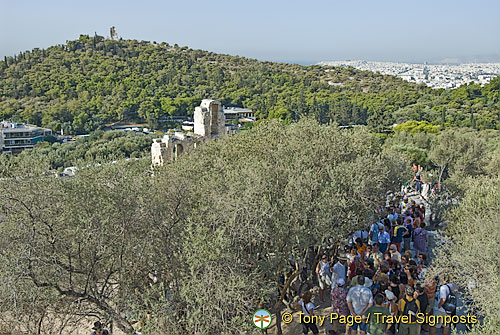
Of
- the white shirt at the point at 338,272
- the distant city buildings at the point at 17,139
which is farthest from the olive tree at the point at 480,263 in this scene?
the distant city buildings at the point at 17,139

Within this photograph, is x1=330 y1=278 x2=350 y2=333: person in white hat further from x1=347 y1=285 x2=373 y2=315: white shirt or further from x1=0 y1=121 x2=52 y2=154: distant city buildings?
x1=0 y1=121 x2=52 y2=154: distant city buildings

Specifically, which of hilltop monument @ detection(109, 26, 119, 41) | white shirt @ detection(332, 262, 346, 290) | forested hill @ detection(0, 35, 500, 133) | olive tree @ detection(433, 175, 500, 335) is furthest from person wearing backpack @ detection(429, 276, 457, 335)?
hilltop monument @ detection(109, 26, 119, 41)

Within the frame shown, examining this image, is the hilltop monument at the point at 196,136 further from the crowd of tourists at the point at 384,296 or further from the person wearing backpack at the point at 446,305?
the person wearing backpack at the point at 446,305

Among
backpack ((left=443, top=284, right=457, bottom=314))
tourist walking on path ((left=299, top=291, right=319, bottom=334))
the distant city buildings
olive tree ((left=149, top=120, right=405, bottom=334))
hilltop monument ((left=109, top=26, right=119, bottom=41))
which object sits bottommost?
the distant city buildings

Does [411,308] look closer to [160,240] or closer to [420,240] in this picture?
[420,240]

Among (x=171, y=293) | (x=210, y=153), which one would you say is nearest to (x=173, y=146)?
(x=210, y=153)

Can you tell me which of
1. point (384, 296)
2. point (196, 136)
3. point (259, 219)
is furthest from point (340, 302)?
point (196, 136)
